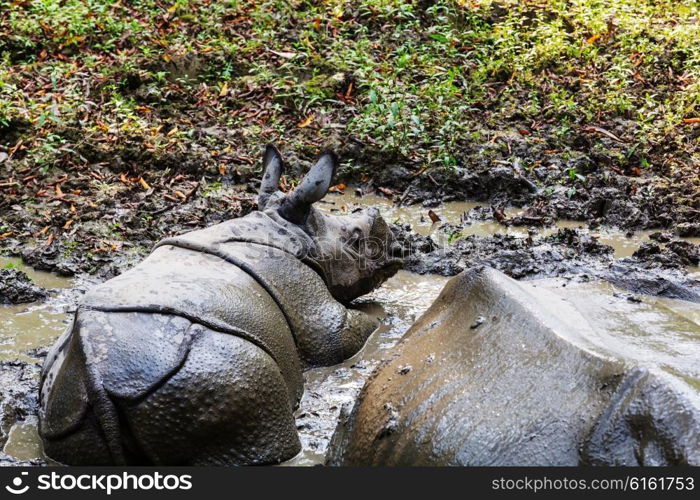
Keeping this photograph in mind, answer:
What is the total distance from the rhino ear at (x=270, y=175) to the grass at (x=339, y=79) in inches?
108

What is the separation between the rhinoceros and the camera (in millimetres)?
4184

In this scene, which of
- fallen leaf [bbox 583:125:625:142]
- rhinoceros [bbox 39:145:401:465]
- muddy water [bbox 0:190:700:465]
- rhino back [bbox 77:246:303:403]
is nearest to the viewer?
muddy water [bbox 0:190:700:465]

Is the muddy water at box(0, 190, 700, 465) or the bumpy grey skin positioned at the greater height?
the bumpy grey skin

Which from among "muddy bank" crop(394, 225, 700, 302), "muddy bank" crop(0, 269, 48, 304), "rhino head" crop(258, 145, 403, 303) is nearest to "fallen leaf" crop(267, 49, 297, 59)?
"muddy bank" crop(394, 225, 700, 302)

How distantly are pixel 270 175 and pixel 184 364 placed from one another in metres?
2.15

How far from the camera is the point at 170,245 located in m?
5.30

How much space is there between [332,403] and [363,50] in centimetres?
641

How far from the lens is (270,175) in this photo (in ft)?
20.1

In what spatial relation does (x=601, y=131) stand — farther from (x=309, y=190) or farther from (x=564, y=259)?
(x=309, y=190)

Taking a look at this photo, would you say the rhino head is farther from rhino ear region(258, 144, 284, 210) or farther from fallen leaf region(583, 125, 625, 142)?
Result: fallen leaf region(583, 125, 625, 142)

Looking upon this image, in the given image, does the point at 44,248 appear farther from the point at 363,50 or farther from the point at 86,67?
the point at 363,50

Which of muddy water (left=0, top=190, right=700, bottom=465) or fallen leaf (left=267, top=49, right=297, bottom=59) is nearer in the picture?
muddy water (left=0, top=190, right=700, bottom=465)

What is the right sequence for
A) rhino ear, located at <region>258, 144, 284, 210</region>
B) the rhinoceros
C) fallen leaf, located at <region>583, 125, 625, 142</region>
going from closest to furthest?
the rhinoceros, rhino ear, located at <region>258, 144, 284, 210</region>, fallen leaf, located at <region>583, 125, 625, 142</region>

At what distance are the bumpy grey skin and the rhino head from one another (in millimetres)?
1760
